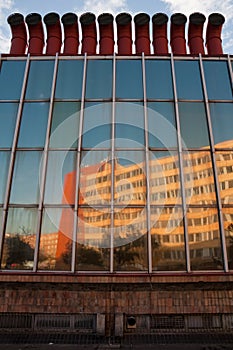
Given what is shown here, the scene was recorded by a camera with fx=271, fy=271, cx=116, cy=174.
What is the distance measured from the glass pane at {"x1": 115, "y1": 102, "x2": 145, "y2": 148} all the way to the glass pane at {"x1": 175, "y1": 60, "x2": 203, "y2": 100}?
1.92 metres

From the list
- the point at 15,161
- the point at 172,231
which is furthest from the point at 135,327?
the point at 15,161

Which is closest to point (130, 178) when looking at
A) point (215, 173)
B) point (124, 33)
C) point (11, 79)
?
point (215, 173)

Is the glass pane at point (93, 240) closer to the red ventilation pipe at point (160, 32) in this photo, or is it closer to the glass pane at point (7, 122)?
the glass pane at point (7, 122)

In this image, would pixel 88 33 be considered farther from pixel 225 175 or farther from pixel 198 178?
pixel 225 175

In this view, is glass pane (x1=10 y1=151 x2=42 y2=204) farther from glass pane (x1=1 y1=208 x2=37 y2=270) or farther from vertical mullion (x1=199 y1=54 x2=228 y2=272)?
vertical mullion (x1=199 y1=54 x2=228 y2=272)

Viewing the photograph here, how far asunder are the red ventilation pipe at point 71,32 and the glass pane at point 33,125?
155 inches

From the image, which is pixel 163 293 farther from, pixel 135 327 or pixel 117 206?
pixel 117 206

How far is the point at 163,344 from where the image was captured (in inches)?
302

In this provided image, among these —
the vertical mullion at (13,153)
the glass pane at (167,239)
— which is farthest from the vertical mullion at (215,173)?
the vertical mullion at (13,153)

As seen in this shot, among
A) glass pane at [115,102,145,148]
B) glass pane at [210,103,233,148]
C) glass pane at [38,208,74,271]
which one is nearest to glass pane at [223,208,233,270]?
glass pane at [210,103,233,148]

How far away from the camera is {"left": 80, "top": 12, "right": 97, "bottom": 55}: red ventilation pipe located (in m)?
13.1

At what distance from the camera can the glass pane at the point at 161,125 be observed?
10.3 m

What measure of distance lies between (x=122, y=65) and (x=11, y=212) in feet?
24.8

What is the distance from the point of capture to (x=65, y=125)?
10.6 metres
